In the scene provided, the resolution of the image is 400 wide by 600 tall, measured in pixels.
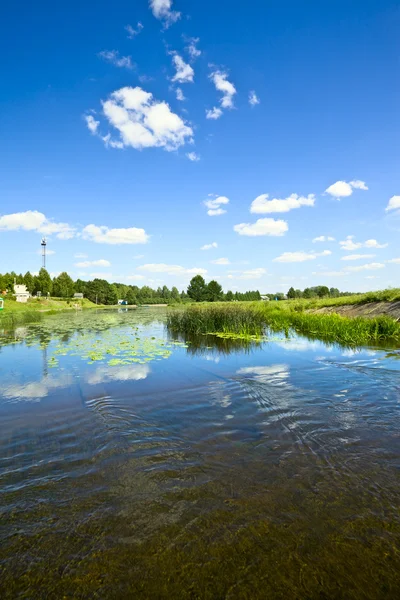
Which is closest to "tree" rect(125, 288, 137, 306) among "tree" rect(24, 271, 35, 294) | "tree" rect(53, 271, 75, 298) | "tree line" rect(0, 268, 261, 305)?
"tree line" rect(0, 268, 261, 305)

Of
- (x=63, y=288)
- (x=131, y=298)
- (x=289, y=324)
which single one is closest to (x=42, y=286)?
(x=63, y=288)

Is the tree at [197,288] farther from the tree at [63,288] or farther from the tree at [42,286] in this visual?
the tree at [42,286]

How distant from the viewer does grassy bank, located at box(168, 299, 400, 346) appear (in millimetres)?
16688

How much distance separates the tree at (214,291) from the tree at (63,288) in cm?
4304

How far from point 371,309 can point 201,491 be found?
2261cm

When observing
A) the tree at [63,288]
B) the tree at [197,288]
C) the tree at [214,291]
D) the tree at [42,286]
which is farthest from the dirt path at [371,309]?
the tree at [63,288]

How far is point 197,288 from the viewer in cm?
8969

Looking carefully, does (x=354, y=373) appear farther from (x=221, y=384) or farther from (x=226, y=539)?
(x=226, y=539)

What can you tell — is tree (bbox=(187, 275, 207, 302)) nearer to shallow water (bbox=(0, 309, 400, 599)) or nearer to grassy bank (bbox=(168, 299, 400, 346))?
grassy bank (bbox=(168, 299, 400, 346))

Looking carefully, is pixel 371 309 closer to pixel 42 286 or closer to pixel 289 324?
pixel 289 324

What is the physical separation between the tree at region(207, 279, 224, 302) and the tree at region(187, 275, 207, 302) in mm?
1403

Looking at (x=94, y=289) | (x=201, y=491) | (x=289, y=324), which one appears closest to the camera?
(x=201, y=491)

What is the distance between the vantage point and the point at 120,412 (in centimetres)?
623

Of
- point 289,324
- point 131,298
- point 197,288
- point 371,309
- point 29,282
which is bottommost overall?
point 289,324
